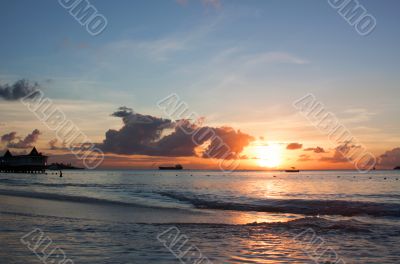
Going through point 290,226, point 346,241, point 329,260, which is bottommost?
point 329,260

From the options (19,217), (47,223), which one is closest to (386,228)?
(47,223)

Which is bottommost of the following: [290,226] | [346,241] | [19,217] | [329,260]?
[329,260]

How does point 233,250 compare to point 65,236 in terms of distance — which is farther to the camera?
point 65,236

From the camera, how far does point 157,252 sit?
15117 millimetres

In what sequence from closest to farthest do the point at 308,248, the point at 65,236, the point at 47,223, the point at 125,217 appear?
the point at 308,248, the point at 65,236, the point at 47,223, the point at 125,217

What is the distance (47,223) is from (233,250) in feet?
37.1

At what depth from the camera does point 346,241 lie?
18.6 metres

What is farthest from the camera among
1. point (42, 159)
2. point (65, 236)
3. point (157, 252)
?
point (42, 159)

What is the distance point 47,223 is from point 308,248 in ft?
44.5

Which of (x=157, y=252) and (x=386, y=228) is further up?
(x=386, y=228)

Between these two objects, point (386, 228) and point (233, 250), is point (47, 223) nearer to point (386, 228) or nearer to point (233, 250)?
point (233, 250)

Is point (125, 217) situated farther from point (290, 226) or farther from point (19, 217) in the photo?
point (290, 226)

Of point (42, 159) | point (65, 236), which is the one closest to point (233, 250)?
point (65, 236)

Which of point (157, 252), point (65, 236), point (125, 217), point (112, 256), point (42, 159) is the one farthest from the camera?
point (42, 159)
